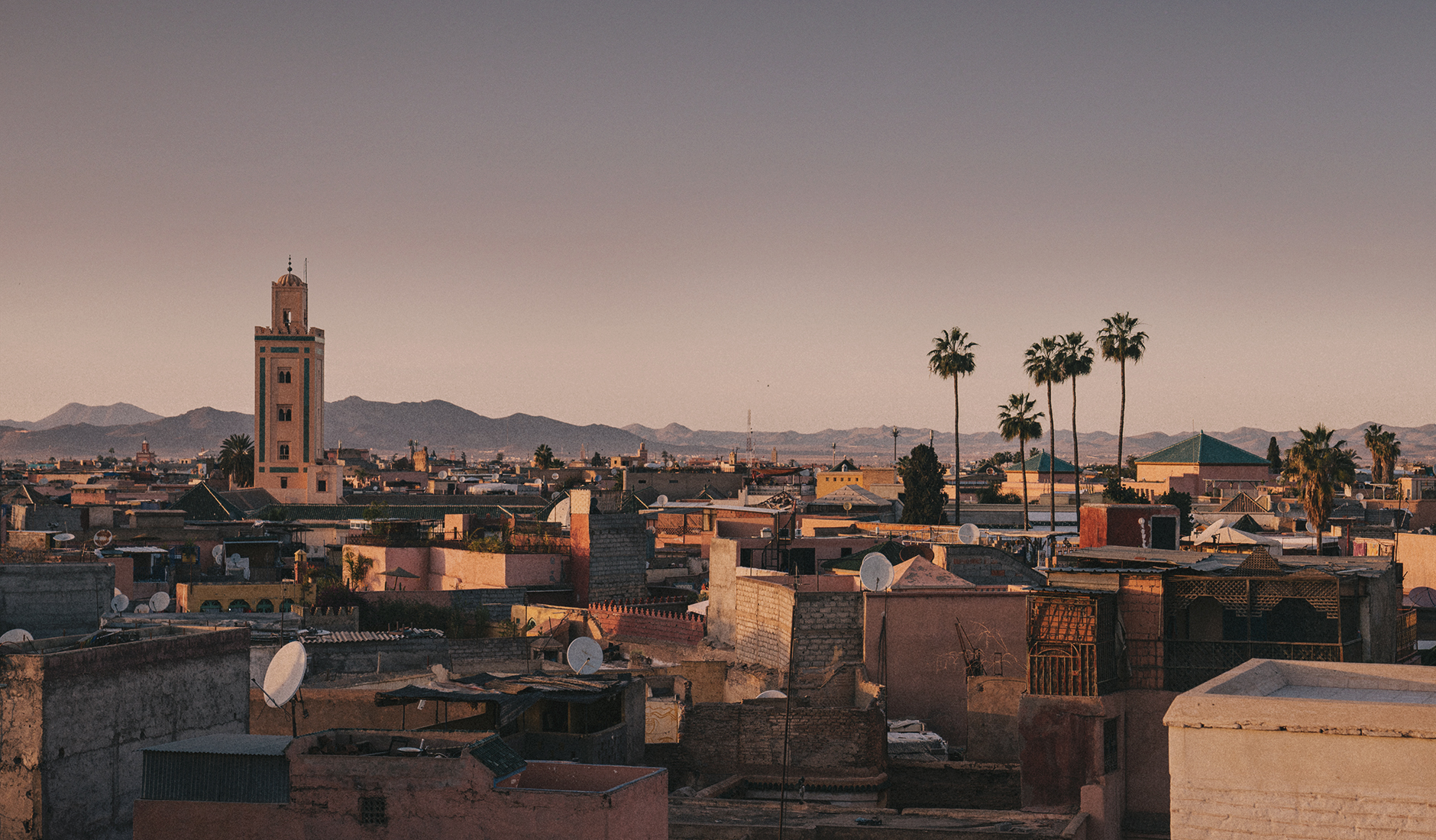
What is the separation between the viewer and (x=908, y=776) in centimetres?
2162

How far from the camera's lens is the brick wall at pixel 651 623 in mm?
33688

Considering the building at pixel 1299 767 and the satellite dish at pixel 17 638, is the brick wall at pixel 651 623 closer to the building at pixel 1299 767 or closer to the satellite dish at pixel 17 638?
the satellite dish at pixel 17 638

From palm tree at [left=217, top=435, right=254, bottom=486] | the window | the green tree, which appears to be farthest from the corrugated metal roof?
palm tree at [left=217, top=435, right=254, bottom=486]

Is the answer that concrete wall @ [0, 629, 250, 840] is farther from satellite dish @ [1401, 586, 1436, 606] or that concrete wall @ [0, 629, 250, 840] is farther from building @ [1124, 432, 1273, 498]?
building @ [1124, 432, 1273, 498]

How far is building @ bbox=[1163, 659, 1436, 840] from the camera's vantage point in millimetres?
9250

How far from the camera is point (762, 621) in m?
29.8

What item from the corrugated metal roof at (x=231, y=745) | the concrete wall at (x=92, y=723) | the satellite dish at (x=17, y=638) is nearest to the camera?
the corrugated metal roof at (x=231, y=745)

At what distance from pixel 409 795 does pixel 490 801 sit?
881 mm

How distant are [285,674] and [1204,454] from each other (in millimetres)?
85043

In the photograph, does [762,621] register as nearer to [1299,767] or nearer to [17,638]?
[17,638]

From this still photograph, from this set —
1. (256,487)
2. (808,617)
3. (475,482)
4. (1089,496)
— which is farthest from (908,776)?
(475,482)

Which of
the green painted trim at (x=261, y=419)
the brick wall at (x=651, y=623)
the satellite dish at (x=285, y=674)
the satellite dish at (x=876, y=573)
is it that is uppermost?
the green painted trim at (x=261, y=419)

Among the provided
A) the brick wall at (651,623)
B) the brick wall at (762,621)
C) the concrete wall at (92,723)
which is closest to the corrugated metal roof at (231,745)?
the concrete wall at (92,723)

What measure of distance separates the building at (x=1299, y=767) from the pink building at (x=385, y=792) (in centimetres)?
599
